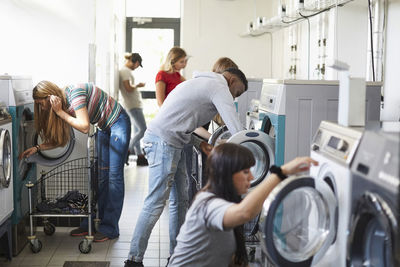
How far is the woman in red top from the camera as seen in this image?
18.5ft

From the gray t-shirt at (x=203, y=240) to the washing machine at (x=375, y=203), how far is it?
45cm

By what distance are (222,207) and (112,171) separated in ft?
7.63

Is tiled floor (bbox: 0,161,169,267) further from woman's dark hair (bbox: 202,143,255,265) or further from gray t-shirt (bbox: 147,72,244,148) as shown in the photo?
woman's dark hair (bbox: 202,143,255,265)

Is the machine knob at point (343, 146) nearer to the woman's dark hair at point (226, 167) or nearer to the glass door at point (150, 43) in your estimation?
the woman's dark hair at point (226, 167)

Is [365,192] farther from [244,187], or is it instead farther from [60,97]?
[60,97]

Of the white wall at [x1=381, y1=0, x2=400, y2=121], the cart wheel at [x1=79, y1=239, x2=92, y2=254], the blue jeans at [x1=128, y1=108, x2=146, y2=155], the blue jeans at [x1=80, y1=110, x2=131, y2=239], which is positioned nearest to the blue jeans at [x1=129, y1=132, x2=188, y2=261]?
the cart wheel at [x1=79, y1=239, x2=92, y2=254]

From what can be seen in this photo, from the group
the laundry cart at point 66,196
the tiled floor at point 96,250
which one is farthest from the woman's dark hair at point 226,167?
the laundry cart at point 66,196

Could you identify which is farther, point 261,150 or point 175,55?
point 175,55

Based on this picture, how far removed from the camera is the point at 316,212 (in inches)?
89.4

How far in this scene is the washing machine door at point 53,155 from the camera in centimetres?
436

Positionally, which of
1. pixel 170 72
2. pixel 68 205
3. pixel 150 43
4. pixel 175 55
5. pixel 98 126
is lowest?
pixel 68 205

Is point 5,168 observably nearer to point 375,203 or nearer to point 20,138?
point 20,138

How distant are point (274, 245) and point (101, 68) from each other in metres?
4.04

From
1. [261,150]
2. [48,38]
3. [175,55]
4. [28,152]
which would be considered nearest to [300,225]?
[261,150]
